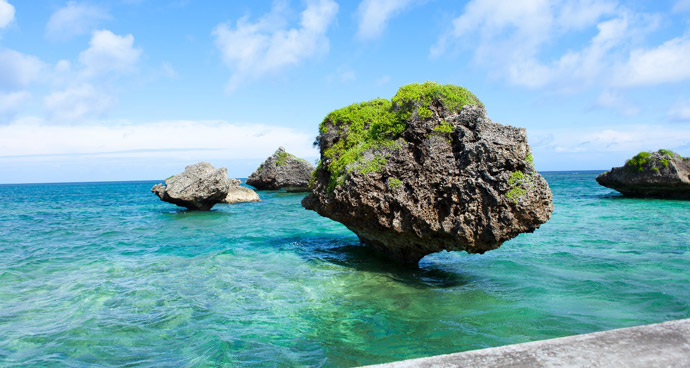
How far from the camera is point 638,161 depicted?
1175 inches

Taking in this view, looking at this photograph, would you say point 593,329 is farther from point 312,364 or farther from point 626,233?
point 626,233

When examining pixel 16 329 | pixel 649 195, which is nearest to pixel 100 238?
pixel 16 329

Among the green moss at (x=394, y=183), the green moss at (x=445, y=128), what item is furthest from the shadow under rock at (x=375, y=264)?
the green moss at (x=445, y=128)

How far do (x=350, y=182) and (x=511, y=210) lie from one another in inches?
Answer: 150

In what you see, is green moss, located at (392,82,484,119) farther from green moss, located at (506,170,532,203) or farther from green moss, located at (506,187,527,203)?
green moss, located at (506,187,527,203)

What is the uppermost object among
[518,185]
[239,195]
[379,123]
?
[379,123]

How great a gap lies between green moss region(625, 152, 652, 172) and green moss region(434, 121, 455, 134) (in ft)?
89.3

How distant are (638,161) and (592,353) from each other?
33667mm

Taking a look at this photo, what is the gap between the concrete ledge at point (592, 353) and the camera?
101 inches

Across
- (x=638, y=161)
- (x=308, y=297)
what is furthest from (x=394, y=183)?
(x=638, y=161)

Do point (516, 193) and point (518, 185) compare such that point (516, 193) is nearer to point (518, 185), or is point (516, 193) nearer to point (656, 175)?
point (518, 185)

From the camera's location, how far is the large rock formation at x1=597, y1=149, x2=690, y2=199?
1093 inches

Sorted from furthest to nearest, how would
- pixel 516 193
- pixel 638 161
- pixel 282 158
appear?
pixel 282 158 < pixel 638 161 < pixel 516 193

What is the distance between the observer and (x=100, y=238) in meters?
16.9
